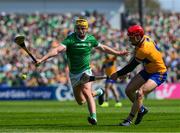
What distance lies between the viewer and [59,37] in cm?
4584


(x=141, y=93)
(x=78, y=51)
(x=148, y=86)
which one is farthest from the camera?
(x=78, y=51)

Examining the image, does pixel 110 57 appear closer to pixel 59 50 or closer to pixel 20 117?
pixel 20 117

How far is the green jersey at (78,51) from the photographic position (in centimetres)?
1781

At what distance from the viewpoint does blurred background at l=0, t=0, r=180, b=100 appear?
133ft

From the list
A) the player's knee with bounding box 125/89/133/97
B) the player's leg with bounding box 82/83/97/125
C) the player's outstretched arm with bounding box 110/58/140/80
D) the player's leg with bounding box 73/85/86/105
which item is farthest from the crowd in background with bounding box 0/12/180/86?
the player's outstretched arm with bounding box 110/58/140/80

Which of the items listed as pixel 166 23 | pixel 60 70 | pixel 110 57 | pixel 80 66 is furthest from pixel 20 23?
pixel 80 66

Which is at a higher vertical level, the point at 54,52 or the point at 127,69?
the point at 54,52

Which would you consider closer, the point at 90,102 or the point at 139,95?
the point at 139,95

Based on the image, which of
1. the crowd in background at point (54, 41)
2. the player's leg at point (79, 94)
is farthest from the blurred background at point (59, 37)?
the player's leg at point (79, 94)

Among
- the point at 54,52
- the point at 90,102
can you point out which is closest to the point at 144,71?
the point at 90,102

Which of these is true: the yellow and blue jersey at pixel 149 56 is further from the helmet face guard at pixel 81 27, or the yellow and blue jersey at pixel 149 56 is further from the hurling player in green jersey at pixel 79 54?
the helmet face guard at pixel 81 27

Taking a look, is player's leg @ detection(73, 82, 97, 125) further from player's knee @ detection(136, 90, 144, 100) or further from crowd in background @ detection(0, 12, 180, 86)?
crowd in background @ detection(0, 12, 180, 86)

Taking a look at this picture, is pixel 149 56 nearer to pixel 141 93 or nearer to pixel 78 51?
pixel 141 93

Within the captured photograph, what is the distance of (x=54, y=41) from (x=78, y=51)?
88.1 feet
